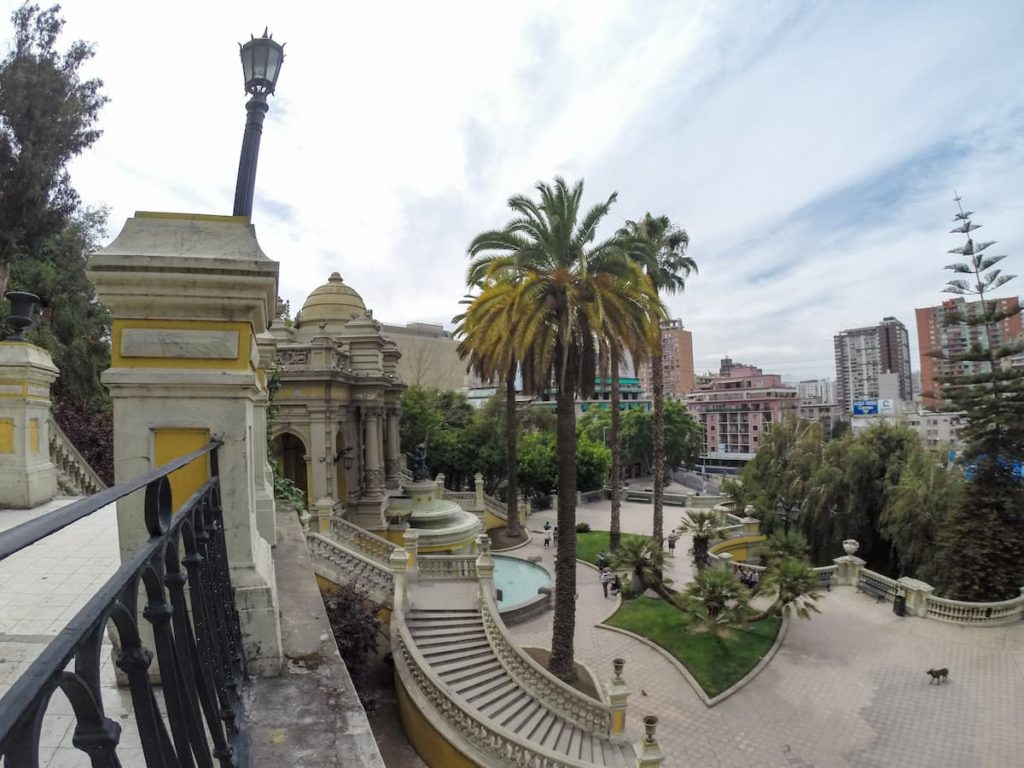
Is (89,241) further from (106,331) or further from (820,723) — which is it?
Result: (820,723)

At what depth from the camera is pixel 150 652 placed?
1.71m

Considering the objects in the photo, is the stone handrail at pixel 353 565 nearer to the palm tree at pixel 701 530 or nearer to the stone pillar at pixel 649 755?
the stone pillar at pixel 649 755

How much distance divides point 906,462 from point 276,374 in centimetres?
2416

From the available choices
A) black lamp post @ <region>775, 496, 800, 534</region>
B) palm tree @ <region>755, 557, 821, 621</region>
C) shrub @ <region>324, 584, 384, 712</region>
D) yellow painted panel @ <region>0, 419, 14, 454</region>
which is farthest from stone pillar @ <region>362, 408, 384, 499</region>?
black lamp post @ <region>775, 496, 800, 534</region>

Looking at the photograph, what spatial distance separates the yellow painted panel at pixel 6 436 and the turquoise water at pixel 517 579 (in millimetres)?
12583

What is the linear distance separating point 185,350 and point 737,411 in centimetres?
9146

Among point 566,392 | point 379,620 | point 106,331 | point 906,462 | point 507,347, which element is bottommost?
point 379,620

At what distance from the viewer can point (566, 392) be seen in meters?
12.7

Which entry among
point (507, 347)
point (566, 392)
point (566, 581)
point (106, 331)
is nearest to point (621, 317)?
point (566, 392)

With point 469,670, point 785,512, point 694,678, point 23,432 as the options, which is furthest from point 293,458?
point 785,512

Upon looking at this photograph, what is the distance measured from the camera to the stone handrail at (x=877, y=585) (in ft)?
59.1

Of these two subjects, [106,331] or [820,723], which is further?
[106,331]

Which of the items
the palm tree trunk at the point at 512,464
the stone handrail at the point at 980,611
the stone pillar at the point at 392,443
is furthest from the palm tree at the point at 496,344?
the stone handrail at the point at 980,611

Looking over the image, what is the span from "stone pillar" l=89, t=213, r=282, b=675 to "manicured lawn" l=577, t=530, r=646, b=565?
817 inches
